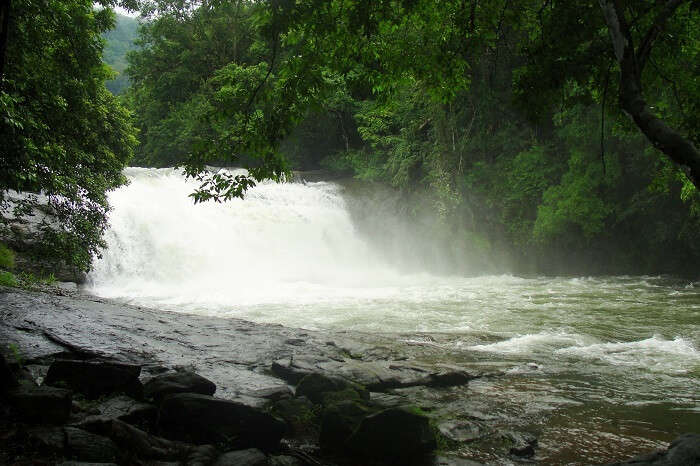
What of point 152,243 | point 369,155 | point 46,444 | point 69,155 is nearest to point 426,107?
point 369,155

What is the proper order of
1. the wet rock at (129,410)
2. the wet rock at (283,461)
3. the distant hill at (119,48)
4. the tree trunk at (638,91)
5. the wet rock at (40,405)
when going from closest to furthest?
the tree trunk at (638,91) < the wet rock at (40,405) < the wet rock at (283,461) < the wet rock at (129,410) < the distant hill at (119,48)

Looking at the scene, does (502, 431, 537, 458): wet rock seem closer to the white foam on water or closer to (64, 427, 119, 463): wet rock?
(64, 427, 119, 463): wet rock

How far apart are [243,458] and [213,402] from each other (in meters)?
0.64

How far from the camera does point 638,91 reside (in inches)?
148

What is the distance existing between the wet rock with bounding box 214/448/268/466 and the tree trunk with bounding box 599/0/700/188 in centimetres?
361

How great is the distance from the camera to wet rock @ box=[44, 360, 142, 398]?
4.68 meters

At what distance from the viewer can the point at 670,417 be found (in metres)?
5.55

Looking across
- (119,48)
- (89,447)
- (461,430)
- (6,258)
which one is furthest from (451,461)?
(119,48)

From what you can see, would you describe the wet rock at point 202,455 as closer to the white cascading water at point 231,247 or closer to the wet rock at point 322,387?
the wet rock at point 322,387

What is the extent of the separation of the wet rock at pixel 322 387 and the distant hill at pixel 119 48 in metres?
60.7

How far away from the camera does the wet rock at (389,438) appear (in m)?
4.56

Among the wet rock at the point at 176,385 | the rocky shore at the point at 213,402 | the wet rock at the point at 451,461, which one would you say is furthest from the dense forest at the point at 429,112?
the wet rock at the point at 451,461

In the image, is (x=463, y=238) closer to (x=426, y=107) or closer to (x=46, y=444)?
(x=426, y=107)

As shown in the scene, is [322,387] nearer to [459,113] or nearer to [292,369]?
[292,369]
